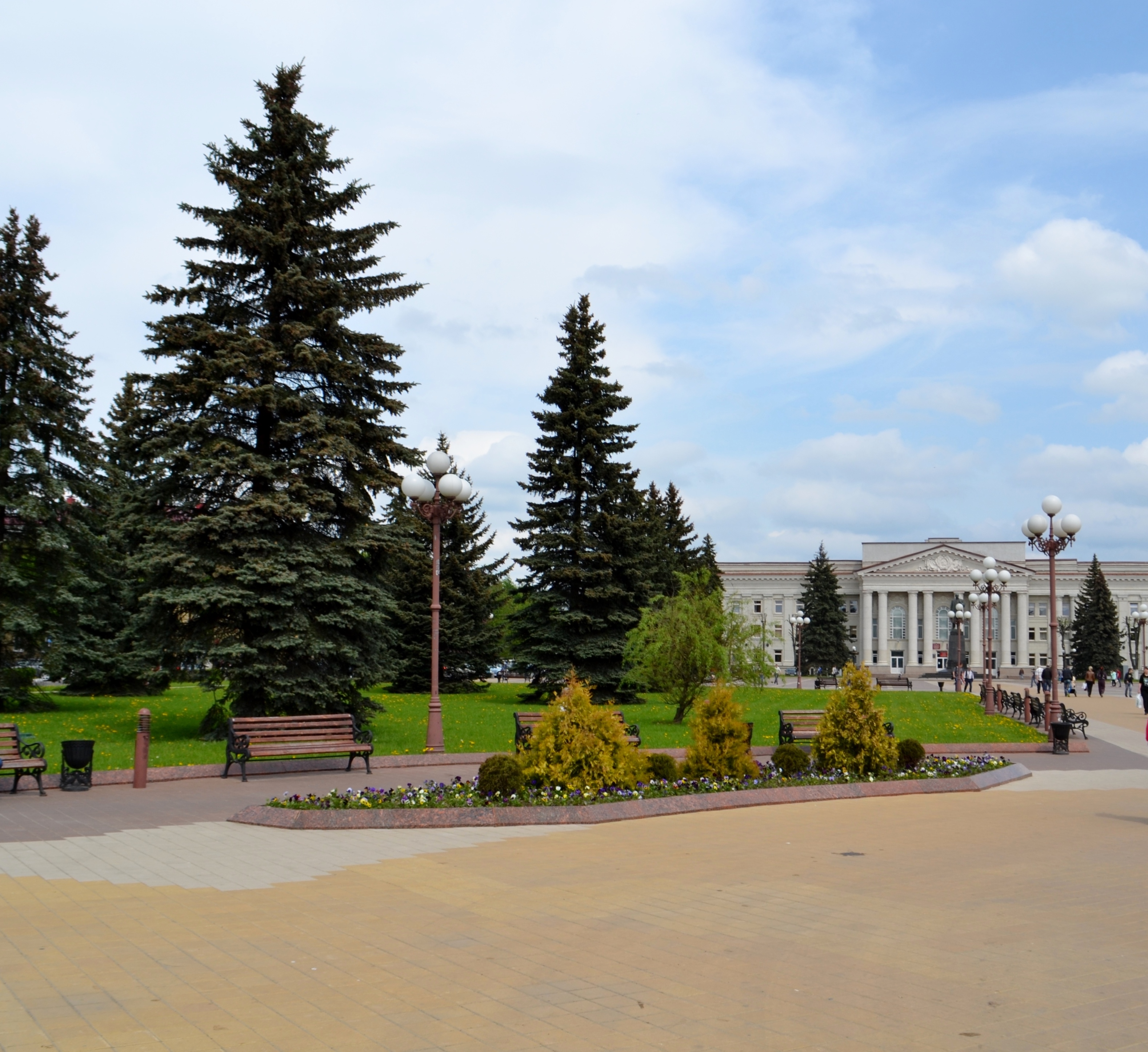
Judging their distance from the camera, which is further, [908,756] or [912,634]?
[912,634]

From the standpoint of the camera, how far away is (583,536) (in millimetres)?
36969

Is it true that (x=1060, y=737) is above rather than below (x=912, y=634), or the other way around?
below

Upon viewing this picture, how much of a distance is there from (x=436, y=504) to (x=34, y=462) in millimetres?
Result: 13040

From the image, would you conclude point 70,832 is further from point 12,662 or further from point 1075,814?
point 12,662

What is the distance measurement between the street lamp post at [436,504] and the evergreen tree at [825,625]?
245 ft

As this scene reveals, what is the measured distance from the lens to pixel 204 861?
9.28m

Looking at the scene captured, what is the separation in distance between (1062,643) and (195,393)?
10897 centimetres

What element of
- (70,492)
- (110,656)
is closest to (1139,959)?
(70,492)

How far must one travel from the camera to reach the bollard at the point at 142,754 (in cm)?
1420

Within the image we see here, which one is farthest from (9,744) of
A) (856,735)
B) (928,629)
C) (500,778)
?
(928,629)

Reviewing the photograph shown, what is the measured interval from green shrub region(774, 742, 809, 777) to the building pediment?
107 m

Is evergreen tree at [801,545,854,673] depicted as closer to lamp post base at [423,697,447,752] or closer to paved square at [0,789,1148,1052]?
lamp post base at [423,697,447,752]

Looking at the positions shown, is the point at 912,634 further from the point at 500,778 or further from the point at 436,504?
the point at 500,778

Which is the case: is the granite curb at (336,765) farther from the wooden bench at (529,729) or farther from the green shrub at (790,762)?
the green shrub at (790,762)
